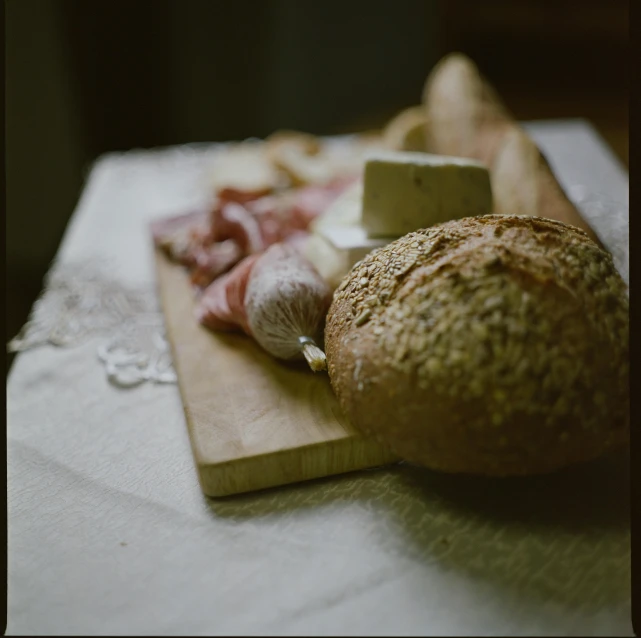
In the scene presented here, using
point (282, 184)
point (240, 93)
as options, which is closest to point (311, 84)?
point (240, 93)

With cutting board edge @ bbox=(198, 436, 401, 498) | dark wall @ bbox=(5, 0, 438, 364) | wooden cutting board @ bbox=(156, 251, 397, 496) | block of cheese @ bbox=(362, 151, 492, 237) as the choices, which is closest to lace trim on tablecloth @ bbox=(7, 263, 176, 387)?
wooden cutting board @ bbox=(156, 251, 397, 496)

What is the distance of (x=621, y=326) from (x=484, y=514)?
310 millimetres

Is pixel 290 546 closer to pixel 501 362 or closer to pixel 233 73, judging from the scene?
pixel 501 362

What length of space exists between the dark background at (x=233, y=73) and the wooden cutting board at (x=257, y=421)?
54.6 inches

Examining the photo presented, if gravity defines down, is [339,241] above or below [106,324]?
above

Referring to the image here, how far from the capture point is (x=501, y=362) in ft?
2.80

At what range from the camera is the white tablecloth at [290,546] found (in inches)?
32.9

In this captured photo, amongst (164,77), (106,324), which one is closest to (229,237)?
(106,324)

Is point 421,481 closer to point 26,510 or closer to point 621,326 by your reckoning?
point 621,326

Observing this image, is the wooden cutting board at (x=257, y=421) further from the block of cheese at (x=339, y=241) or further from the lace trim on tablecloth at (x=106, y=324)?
the block of cheese at (x=339, y=241)

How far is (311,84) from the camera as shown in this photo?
11.8 ft

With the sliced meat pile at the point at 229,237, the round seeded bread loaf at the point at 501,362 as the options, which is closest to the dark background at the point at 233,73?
the sliced meat pile at the point at 229,237

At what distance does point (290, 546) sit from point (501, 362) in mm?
365

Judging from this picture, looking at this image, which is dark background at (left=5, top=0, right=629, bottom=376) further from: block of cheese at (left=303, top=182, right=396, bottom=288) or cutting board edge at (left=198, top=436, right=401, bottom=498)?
cutting board edge at (left=198, top=436, right=401, bottom=498)
